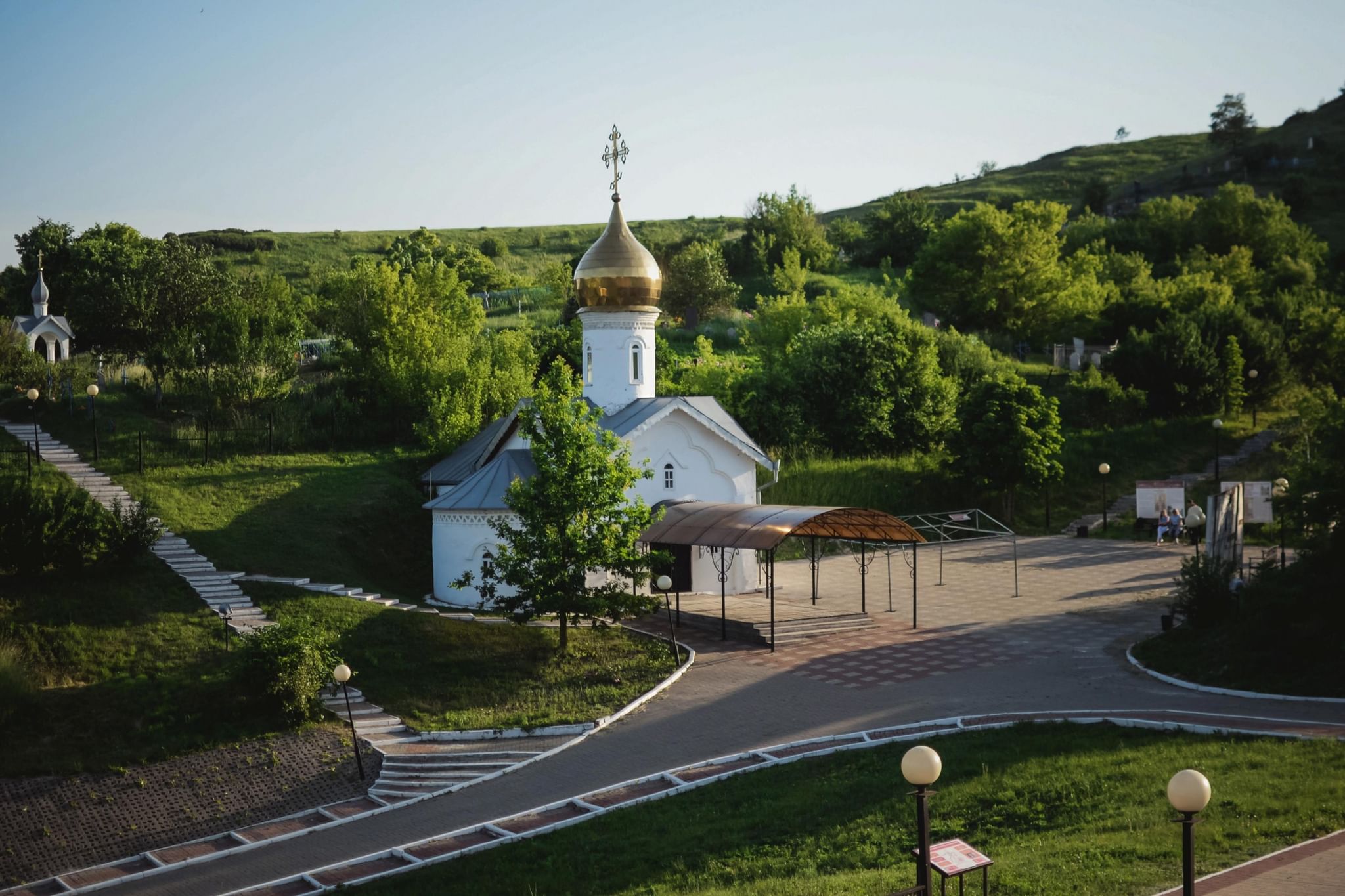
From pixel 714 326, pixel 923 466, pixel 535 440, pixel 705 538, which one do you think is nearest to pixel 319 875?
pixel 535 440

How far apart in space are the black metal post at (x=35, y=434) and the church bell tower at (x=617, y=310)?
14834 mm

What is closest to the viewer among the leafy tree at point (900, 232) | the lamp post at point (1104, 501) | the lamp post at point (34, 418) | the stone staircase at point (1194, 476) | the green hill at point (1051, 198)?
the lamp post at point (34, 418)

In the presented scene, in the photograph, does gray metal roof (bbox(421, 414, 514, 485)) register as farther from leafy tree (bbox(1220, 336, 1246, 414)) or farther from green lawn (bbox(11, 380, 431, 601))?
leafy tree (bbox(1220, 336, 1246, 414))

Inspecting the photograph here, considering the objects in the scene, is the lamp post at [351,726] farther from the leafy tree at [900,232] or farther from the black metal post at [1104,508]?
the leafy tree at [900,232]

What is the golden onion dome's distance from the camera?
32031 mm

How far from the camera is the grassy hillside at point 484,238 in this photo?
88.5 m

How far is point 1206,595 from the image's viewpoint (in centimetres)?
2356

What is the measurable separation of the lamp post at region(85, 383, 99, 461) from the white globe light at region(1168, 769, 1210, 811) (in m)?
31.1

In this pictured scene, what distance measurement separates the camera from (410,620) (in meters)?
26.1

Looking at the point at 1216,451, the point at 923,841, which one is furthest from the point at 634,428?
the point at 923,841

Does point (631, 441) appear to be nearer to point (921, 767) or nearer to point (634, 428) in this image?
point (634, 428)

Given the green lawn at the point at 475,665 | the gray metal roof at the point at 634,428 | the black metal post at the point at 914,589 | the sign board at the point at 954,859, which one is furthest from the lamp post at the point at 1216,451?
the sign board at the point at 954,859

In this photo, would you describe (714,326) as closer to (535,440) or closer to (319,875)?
(535,440)

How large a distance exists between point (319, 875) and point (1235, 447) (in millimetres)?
43079
